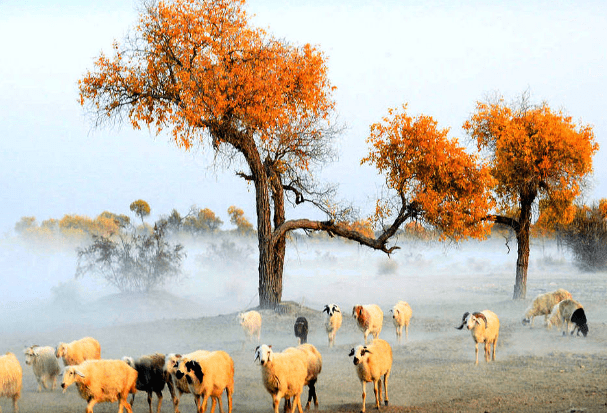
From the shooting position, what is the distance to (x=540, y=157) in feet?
102

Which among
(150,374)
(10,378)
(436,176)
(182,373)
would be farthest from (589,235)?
(10,378)

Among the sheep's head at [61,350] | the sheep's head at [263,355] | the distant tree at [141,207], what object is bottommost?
the sheep's head at [61,350]

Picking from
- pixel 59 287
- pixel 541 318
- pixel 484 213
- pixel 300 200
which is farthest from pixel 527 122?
pixel 59 287

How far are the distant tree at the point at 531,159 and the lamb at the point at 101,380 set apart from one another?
22.9m

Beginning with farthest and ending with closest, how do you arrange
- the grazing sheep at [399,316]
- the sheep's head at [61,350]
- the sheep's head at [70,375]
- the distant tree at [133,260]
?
the distant tree at [133,260], the grazing sheep at [399,316], the sheep's head at [61,350], the sheep's head at [70,375]

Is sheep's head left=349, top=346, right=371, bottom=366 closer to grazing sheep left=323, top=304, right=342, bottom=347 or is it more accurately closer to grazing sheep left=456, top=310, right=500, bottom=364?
grazing sheep left=456, top=310, right=500, bottom=364

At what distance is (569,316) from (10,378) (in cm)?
1651

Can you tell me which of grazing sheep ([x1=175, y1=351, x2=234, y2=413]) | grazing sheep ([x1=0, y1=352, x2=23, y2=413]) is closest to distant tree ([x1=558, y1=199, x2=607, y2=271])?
grazing sheep ([x1=175, y1=351, x2=234, y2=413])

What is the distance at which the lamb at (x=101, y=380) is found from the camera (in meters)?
10.3

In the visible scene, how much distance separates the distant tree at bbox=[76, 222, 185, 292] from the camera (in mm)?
37281

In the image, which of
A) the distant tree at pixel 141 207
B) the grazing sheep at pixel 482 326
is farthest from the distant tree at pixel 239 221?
the grazing sheep at pixel 482 326

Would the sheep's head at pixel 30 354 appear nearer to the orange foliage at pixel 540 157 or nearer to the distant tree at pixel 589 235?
the orange foliage at pixel 540 157

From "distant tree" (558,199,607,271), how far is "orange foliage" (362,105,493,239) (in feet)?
96.8

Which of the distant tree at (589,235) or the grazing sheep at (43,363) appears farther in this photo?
the distant tree at (589,235)
